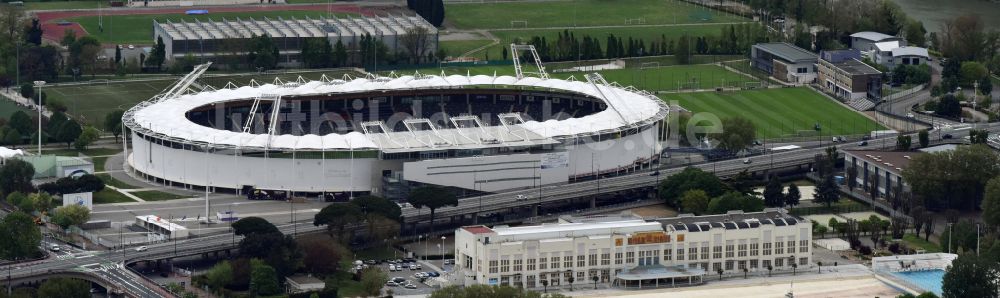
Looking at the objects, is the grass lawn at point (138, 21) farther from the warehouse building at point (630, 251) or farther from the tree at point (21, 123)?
the warehouse building at point (630, 251)

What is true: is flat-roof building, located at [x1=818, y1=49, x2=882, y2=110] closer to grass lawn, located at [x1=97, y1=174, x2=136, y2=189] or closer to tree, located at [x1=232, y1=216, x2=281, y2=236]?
grass lawn, located at [x1=97, y1=174, x2=136, y2=189]

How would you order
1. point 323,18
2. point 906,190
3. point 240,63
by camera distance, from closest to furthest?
point 906,190, point 240,63, point 323,18

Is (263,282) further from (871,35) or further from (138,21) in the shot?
(138,21)

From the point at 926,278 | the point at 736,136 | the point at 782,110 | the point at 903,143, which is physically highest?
the point at 736,136

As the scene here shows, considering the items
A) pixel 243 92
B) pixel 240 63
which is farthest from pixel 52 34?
pixel 243 92

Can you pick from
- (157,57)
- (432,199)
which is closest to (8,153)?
(432,199)

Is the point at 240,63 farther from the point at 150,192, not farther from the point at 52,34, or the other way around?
the point at 150,192
